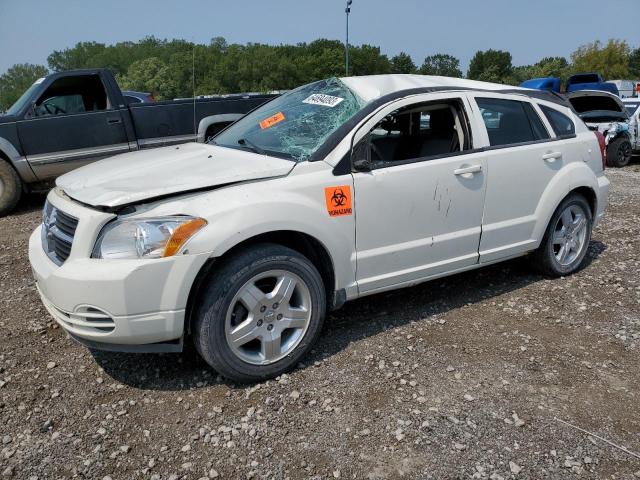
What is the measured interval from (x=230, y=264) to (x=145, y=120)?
5580 millimetres

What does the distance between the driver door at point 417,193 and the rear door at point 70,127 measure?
5163 mm

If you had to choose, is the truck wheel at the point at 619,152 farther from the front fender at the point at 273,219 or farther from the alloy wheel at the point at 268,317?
the alloy wheel at the point at 268,317

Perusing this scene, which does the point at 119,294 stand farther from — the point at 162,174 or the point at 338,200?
the point at 338,200

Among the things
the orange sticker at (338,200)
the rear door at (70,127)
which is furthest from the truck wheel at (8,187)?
the orange sticker at (338,200)

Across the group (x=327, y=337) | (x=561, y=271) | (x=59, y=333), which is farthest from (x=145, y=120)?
(x=561, y=271)

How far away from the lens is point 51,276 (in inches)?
111

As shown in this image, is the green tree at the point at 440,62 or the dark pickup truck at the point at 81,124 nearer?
the dark pickup truck at the point at 81,124

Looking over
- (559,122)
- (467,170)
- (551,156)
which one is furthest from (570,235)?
(467,170)

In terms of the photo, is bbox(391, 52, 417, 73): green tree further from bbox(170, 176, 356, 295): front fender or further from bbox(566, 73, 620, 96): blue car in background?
bbox(170, 176, 356, 295): front fender

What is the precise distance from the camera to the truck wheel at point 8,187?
282 inches

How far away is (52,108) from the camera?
755cm

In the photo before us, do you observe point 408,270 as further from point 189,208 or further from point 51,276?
point 51,276

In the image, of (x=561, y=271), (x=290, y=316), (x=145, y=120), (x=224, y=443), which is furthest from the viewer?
(x=145, y=120)

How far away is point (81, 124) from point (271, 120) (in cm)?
472
